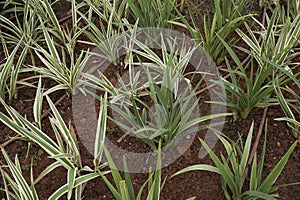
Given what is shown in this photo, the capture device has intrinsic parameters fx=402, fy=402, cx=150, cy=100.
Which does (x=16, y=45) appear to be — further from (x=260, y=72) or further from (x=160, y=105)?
(x=260, y=72)

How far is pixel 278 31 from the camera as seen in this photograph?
1.62m

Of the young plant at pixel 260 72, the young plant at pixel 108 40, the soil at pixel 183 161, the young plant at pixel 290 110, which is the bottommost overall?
the soil at pixel 183 161

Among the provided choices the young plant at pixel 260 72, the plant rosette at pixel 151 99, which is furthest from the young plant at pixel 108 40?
the young plant at pixel 260 72

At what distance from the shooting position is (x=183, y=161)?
1.34 meters

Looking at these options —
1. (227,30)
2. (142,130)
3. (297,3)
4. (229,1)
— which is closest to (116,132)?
(142,130)

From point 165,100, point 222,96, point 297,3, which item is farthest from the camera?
point 297,3

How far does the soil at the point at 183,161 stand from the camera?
126 cm

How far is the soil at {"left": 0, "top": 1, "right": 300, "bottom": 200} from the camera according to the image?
4.14 feet

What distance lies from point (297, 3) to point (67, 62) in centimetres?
96

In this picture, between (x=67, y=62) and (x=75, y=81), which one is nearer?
(x=75, y=81)

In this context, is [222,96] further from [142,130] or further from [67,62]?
[67,62]

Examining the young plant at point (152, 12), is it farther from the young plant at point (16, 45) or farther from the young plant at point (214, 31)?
the young plant at point (16, 45)

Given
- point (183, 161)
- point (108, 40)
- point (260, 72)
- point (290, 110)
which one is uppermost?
point (108, 40)

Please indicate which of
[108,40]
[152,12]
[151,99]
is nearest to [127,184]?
[151,99]
